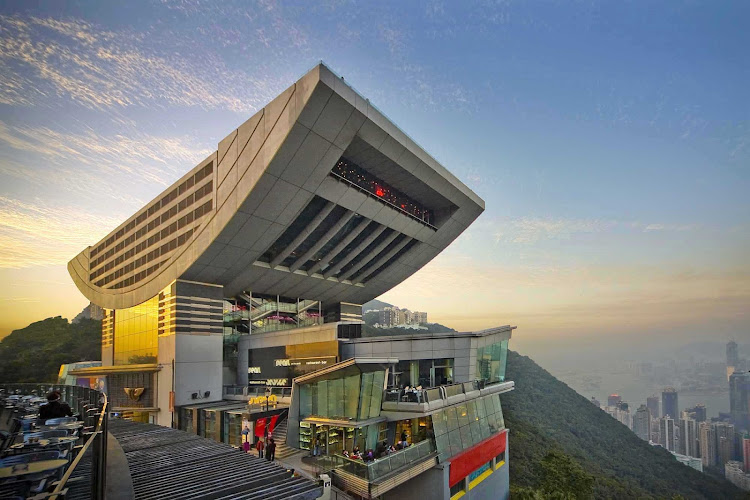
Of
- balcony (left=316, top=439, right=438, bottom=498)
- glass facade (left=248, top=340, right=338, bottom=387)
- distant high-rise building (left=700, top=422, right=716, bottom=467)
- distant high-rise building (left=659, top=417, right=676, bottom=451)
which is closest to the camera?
balcony (left=316, top=439, right=438, bottom=498)

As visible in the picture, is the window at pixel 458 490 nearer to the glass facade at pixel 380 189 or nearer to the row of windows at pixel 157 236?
the glass facade at pixel 380 189

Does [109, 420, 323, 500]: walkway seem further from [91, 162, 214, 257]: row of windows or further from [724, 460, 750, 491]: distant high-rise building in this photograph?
[724, 460, 750, 491]: distant high-rise building

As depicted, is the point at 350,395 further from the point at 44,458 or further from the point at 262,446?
the point at 44,458

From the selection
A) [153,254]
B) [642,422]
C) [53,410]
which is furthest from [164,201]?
[642,422]

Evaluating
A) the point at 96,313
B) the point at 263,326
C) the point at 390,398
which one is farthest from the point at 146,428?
the point at 96,313

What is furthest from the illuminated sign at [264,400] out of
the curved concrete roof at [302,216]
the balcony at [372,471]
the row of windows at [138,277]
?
the row of windows at [138,277]

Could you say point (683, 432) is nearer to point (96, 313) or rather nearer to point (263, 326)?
point (263, 326)

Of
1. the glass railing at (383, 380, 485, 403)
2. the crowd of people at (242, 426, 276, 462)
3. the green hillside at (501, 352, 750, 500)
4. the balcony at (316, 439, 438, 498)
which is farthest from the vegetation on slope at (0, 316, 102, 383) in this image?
the green hillside at (501, 352, 750, 500)
